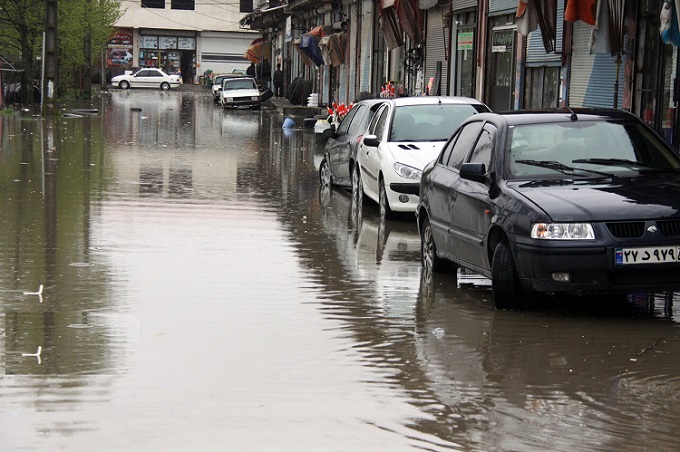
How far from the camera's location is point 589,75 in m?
20.1

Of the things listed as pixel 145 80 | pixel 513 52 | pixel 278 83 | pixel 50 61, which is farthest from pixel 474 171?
pixel 145 80

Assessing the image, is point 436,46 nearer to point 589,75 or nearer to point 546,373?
point 589,75

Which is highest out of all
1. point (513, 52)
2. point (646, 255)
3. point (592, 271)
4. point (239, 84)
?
point (513, 52)

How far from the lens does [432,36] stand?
31938 millimetres

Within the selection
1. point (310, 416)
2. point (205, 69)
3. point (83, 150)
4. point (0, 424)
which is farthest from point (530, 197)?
point (205, 69)

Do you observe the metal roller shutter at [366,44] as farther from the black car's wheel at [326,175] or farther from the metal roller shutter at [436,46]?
the black car's wheel at [326,175]

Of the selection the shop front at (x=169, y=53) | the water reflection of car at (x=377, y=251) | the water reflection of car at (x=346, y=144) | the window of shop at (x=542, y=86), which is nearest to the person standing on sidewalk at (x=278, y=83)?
the shop front at (x=169, y=53)

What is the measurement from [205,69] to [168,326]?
310 ft

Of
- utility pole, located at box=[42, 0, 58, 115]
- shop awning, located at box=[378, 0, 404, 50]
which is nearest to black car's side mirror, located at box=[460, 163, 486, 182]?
shop awning, located at box=[378, 0, 404, 50]

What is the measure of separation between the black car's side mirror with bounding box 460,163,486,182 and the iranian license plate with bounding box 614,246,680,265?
56.7 inches

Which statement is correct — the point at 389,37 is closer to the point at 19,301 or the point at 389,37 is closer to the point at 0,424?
the point at 19,301

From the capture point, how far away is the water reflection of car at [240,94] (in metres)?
55.3

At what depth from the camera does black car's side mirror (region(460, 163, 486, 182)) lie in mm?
9203

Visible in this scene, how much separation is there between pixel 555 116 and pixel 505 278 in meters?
1.75
